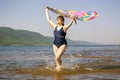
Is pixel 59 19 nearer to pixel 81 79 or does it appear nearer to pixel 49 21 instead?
pixel 49 21

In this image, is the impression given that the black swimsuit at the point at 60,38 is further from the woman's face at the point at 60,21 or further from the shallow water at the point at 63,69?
the shallow water at the point at 63,69

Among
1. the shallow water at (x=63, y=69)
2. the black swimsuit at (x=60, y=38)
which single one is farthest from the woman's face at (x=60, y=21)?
the shallow water at (x=63, y=69)

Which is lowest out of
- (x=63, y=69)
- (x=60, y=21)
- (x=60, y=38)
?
(x=63, y=69)

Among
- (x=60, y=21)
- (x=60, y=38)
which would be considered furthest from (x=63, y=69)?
(x=60, y=21)

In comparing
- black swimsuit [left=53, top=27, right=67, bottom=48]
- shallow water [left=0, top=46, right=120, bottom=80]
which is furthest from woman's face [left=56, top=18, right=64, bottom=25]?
shallow water [left=0, top=46, right=120, bottom=80]

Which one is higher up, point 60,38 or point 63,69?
point 60,38

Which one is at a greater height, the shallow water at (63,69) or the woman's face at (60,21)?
the woman's face at (60,21)

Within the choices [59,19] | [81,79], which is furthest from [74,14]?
[81,79]

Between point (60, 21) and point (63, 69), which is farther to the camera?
point (63, 69)

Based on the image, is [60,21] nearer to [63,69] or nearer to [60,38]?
[60,38]

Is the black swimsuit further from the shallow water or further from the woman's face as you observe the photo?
the shallow water

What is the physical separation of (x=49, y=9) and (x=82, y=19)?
1.81m

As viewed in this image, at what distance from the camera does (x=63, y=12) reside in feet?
39.6

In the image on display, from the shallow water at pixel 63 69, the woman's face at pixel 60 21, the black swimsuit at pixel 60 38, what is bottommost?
the shallow water at pixel 63 69
